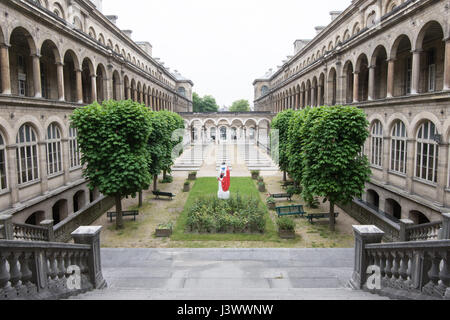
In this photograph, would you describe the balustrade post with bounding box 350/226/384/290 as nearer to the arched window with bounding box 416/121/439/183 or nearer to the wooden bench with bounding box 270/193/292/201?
the arched window with bounding box 416/121/439/183

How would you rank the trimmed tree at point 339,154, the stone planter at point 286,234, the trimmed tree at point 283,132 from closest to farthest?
the stone planter at point 286,234, the trimmed tree at point 339,154, the trimmed tree at point 283,132

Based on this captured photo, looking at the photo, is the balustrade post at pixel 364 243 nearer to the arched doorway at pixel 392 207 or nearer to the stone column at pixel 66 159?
the arched doorway at pixel 392 207

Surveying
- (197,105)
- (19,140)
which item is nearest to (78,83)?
(19,140)

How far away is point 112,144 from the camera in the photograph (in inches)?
716

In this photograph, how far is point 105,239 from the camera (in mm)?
17625

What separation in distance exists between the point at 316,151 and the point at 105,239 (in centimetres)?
1271

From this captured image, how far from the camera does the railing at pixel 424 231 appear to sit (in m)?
12.4

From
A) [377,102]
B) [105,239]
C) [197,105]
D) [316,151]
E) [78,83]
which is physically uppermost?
[197,105]

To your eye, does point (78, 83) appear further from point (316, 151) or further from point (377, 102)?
point (377, 102)

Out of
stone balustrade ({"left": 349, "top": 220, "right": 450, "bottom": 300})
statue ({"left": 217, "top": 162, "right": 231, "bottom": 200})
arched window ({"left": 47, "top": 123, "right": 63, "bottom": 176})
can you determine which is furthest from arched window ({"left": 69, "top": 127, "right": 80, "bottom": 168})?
stone balustrade ({"left": 349, "top": 220, "right": 450, "bottom": 300})

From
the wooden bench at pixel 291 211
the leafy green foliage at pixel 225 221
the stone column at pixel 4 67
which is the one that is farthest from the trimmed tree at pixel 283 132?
the stone column at pixel 4 67

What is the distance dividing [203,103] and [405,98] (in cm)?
9975

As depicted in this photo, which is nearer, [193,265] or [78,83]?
[193,265]

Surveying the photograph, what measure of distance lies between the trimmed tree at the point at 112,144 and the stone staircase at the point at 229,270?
14.2ft
